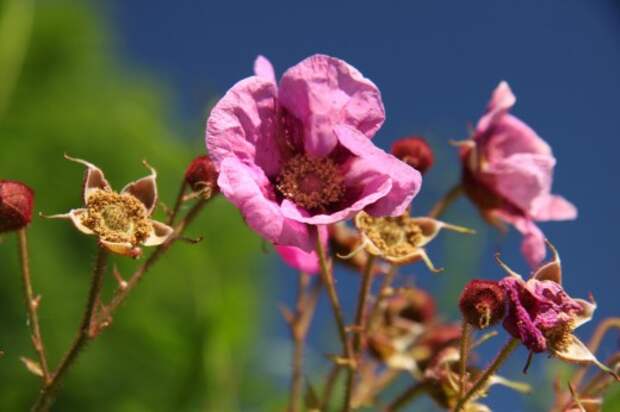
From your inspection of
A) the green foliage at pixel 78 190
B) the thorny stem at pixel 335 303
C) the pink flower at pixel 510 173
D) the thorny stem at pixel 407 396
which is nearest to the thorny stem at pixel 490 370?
the thorny stem at pixel 335 303

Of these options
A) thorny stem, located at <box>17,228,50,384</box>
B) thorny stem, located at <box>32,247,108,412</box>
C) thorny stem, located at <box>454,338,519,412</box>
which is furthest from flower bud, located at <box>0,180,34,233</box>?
thorny stem, located at <box>454,338,519,412</box>

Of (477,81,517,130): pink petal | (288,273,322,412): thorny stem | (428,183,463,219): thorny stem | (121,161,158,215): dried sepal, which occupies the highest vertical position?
(477,81,517,130): pink petal

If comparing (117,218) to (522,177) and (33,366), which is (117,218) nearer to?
(33,366)

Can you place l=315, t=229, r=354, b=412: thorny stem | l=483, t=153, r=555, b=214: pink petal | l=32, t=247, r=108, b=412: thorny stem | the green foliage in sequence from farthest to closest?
the green foliage → l=483, t=153, r=555, b=214: pink petal → l=315, t=229, r=354, b=412: thorny stem → l=32, t=247, r=108, b=412: thorny stem

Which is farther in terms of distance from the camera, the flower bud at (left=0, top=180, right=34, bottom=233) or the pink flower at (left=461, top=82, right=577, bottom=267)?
the pink flower at (left=461, top=82, right=577, bottom=267)

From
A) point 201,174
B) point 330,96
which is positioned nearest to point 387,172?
point 330,96

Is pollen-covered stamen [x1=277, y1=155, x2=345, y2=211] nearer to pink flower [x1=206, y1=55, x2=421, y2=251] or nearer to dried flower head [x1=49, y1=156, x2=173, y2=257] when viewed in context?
pink flower [x1=206, y1=55, x2=421, y2=251]
